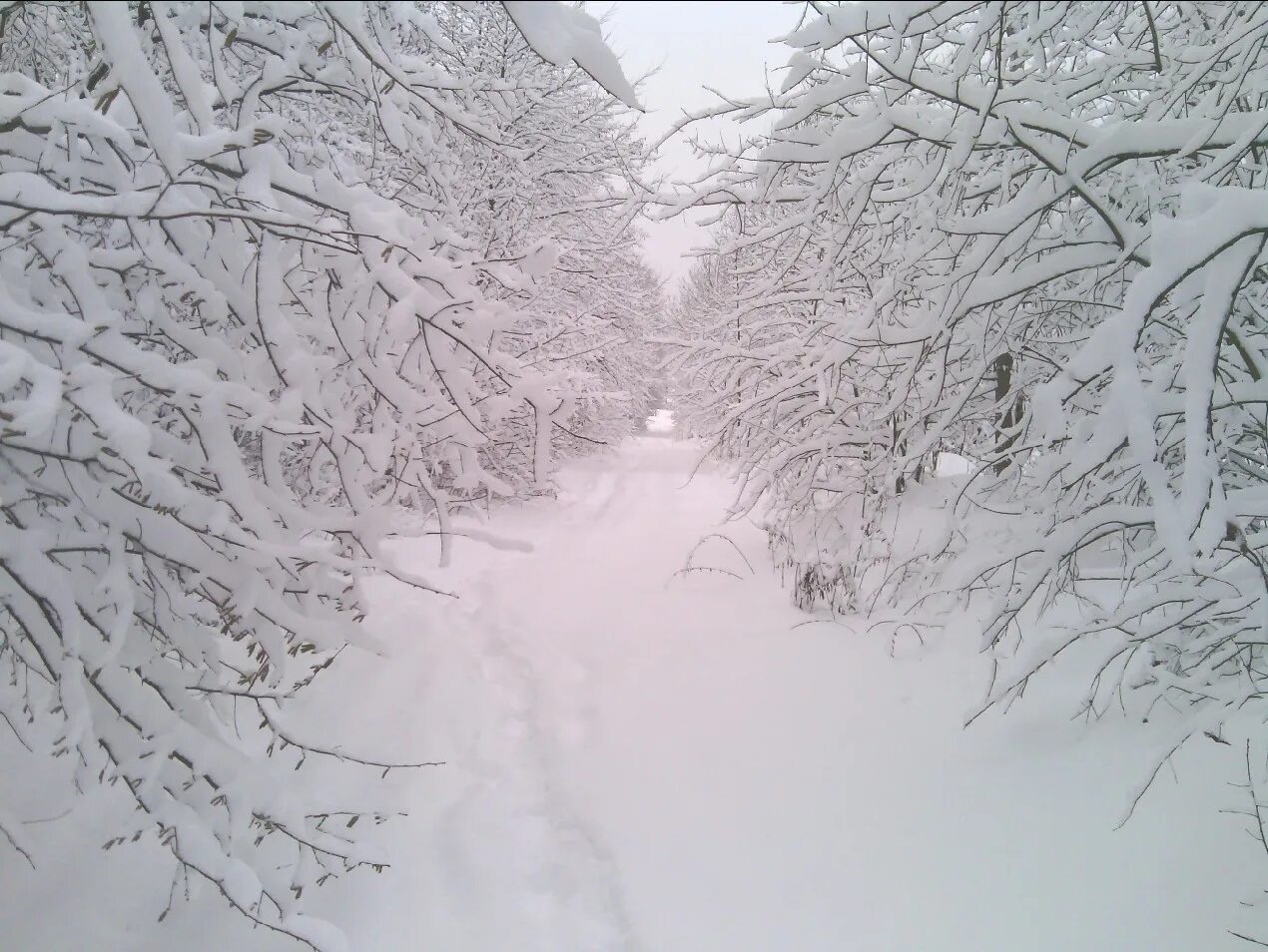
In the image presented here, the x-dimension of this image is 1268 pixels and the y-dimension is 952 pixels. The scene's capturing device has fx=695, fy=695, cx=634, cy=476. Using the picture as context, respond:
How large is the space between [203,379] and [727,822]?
292 cm

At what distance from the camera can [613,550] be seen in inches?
356

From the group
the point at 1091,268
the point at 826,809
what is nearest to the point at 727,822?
the point at 826,809

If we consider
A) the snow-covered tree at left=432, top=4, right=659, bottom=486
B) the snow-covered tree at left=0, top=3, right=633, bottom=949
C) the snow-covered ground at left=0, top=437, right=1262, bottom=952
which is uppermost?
the snow-covered tree at left=432, top=4, right=659, bottom=486


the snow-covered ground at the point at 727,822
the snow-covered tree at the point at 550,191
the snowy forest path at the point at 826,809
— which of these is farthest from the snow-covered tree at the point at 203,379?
the snow-covered tree at the point at 550,191

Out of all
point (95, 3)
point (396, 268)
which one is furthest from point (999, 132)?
point (95, 3)

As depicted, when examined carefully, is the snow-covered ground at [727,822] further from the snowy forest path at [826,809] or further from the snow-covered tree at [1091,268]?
the snow-covered tree at [1091,268]

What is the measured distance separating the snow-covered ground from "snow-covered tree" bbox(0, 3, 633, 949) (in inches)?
36.2

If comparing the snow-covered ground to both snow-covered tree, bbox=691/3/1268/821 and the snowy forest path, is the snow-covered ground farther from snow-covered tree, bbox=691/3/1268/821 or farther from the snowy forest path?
snow-covered tree, bbox=691/3/1268/821

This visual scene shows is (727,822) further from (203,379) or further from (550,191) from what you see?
(550,191)

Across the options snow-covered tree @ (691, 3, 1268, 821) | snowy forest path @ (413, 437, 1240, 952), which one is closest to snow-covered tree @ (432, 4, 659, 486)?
snowy forest path @ (413, 437, 1240, 952)

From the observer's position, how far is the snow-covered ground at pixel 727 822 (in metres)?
2.54

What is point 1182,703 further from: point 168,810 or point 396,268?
point 168,810

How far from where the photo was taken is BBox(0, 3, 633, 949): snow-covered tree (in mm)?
1584

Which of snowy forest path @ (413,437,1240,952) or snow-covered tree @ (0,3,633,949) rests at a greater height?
snow-covered tree @ (0,3,633,949)
